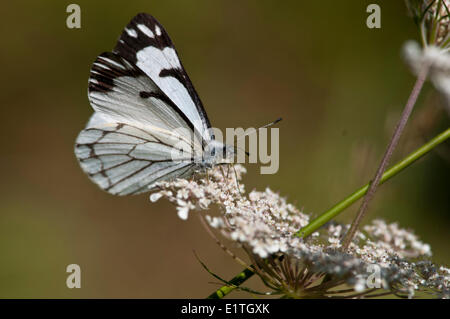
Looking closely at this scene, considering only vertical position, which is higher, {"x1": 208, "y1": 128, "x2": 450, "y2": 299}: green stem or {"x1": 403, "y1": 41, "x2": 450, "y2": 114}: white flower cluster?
{"x1": 403, "y1": 41, "x2": 450, "y2": 114}: white flower cluster

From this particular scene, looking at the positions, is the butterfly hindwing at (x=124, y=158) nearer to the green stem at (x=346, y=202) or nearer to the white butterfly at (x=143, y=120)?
the white butterfly at (x=143, y=120)

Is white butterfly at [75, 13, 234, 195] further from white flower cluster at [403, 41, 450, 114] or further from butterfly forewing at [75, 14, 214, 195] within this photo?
white flower cluster at [403, 41, 450, 114]

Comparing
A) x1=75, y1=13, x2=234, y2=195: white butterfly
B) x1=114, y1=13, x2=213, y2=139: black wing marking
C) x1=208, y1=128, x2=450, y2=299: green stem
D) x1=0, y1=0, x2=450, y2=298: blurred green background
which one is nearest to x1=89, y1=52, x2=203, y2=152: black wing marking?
x1=75, y1=13, x2=234, y2=195: white butterfly

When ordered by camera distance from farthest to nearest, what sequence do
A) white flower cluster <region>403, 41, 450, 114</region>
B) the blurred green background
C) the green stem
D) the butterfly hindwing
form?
the blurred green background < white flower cluster <region>403, 41, 450, 114</region> < the butterfly hindwing < the green stem

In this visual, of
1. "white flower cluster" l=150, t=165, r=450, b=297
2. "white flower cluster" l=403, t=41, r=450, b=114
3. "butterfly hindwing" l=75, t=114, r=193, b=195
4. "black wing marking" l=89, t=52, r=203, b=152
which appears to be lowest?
"white flower cluster" l=150, t=165, r=450, b=297

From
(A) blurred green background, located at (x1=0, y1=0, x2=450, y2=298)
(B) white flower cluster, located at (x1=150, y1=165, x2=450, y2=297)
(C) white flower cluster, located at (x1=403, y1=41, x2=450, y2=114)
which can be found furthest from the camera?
(A) blurred green background, located at (x1=0, y1=0, x2=450, y2=298)
